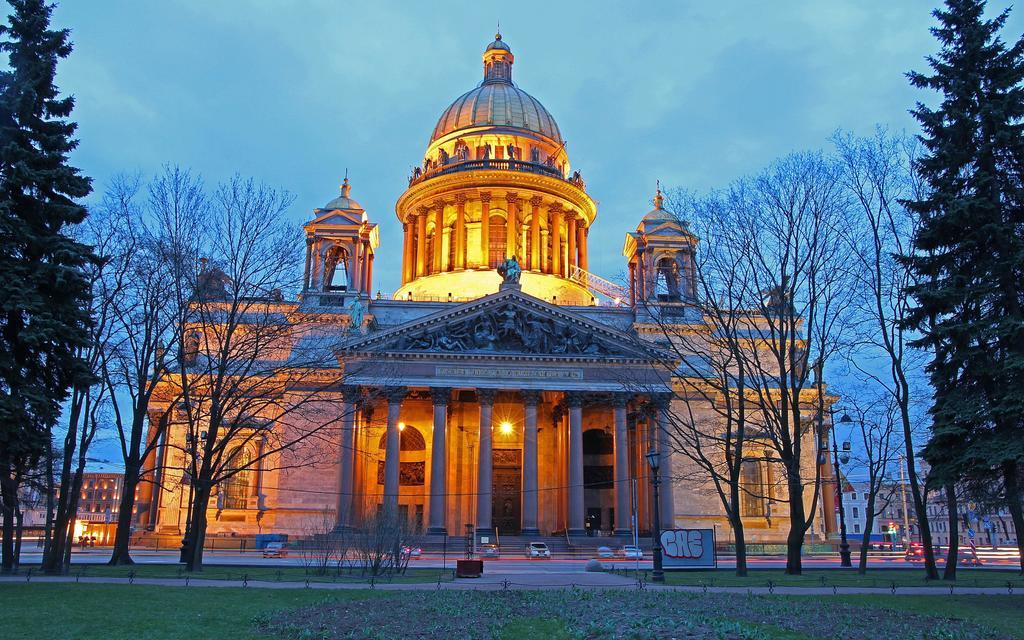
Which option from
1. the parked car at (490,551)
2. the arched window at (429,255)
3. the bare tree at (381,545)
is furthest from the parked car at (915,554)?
the arched window at (429,255)

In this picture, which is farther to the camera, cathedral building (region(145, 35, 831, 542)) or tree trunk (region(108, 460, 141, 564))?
cathedral building (region(145, 35, 831, 542))

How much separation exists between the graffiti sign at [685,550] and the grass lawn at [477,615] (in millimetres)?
9414

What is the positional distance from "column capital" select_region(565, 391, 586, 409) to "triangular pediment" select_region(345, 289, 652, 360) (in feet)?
6.42

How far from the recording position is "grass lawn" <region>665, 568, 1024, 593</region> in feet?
77.0

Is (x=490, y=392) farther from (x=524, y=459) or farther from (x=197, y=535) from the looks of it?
(x=197, y=535)

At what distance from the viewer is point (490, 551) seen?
3900 cm

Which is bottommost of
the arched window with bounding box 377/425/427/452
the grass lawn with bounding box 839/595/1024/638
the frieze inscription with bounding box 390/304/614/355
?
the grass lawn with bounding box 839/595/1024/638

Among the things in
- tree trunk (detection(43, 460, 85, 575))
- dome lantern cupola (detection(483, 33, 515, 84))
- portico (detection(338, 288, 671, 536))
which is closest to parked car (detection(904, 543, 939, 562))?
portico (detection(338, 288, 671, 536))

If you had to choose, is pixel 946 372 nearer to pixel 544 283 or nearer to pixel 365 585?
pixel 365 585

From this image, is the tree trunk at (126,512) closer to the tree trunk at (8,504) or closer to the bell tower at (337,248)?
the tree trunk at (8,504)

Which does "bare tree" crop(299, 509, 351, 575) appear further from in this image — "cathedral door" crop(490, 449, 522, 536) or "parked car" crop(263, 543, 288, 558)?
"cathedral door" crop(490, 449, 522, 536)

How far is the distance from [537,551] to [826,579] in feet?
53.2

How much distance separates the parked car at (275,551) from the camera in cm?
3778

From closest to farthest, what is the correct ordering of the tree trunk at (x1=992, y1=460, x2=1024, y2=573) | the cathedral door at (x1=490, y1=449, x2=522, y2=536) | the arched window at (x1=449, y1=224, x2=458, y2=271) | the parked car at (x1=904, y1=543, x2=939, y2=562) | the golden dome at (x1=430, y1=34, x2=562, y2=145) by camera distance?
the tree trunk at (x1=992, y1=460, x2=1024, y2=573) → the parked car at (x1=904, y1=543, x2=939, y2=562) → the cathedral door at (x1=490, y1=449, x2=522, y2=536) → the arched window at (x1=449, y1=224, x2=458, y2=271) → the golden dome at (x1=430, y1=34, x2=562, y2=145)
